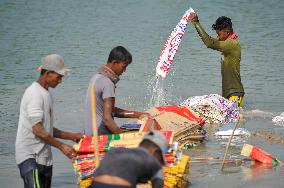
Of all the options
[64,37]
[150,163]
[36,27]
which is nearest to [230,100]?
[150,163]

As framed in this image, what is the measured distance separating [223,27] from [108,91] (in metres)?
4.79

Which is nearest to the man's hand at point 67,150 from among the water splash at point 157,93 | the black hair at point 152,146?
the black hair at point 152,146

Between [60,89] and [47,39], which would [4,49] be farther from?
[60,89]

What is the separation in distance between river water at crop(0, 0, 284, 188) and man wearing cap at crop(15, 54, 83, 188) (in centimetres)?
260

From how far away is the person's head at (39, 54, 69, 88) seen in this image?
20.2ft

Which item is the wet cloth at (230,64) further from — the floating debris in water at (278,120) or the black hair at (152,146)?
the black hair at (152,146)

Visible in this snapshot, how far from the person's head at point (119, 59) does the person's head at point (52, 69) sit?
3.23ft

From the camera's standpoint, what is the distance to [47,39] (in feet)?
76.5

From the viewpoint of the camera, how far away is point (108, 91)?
705 centimetres

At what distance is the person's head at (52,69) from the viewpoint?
617 centimetres

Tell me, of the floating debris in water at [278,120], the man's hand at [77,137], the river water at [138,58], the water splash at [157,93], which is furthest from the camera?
the water splash at [157,93]

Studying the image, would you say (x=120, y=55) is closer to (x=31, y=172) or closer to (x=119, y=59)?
(x=119, y=59)

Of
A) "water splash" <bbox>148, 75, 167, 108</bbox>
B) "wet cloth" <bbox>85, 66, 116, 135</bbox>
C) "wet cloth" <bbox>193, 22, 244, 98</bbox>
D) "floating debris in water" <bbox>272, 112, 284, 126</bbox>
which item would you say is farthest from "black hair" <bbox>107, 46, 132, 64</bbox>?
"water splash" <bbox>148, 75, 167, 108</bbox>

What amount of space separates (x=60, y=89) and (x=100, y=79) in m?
8.45
